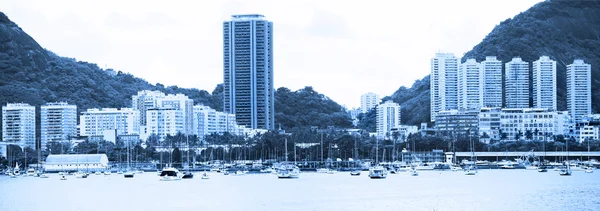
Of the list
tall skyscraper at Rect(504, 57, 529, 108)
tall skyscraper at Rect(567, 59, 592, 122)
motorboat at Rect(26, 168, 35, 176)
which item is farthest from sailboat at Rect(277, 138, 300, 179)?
tall skyscraper at Rect(567, 59, 592, 122)

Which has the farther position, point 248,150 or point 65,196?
point 248,150

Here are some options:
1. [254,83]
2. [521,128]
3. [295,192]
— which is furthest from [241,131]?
[295,192]

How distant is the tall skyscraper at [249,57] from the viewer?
491 feet

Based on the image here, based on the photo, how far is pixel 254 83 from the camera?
15038cm

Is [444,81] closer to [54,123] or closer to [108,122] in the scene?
[108,122]

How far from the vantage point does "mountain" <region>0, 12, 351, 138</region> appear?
153375 mm

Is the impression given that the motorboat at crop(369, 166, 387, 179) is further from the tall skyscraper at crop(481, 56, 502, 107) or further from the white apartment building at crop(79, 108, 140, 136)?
the tall skyscraper at crop(481, 56, 502, 107)

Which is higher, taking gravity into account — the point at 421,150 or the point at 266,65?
the point at 266,65

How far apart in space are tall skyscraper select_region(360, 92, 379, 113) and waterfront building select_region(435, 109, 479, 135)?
172 feet

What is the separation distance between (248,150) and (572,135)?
1681 inches

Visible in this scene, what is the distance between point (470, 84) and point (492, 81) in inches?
115

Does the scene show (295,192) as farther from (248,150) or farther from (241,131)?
(241,131)

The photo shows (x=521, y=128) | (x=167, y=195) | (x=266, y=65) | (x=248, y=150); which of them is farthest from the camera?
(x=266, y=65)

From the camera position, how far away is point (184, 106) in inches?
5704
